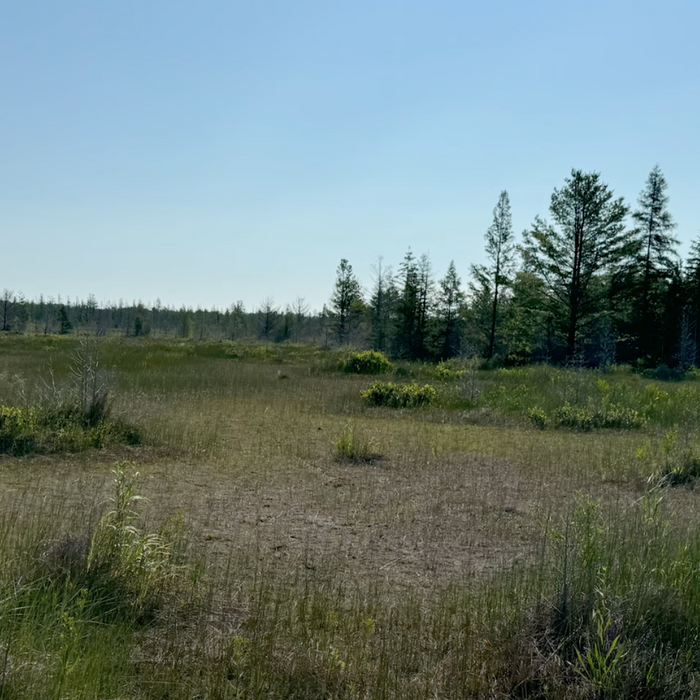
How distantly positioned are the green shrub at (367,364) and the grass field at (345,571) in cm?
1418

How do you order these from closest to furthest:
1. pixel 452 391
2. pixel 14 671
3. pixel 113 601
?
pixel 14 671, pixel 113 601, pixel 452 391

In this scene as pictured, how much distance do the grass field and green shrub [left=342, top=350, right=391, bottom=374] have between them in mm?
14184

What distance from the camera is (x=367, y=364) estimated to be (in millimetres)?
24828

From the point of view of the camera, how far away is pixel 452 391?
16.9 m

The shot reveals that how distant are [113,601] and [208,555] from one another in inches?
53.3

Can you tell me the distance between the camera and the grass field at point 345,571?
331cm

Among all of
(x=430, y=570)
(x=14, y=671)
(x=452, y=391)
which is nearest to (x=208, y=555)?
(x=430, y=570)

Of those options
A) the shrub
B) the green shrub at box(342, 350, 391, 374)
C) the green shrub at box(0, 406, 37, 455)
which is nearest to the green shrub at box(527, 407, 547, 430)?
the shrub

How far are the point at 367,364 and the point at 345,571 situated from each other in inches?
779

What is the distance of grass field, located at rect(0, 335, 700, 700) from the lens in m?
3.31

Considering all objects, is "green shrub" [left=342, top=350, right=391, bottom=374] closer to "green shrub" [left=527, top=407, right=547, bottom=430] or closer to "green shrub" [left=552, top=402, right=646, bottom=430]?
"green shrub" [left=527, top=407, right=547, bottom=430]

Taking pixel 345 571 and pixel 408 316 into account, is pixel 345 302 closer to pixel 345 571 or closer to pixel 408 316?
pixel 408 316

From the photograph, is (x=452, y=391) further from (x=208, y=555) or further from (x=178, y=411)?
(x=208, y=555)

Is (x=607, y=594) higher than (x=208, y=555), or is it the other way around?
(x=607, y=594)
